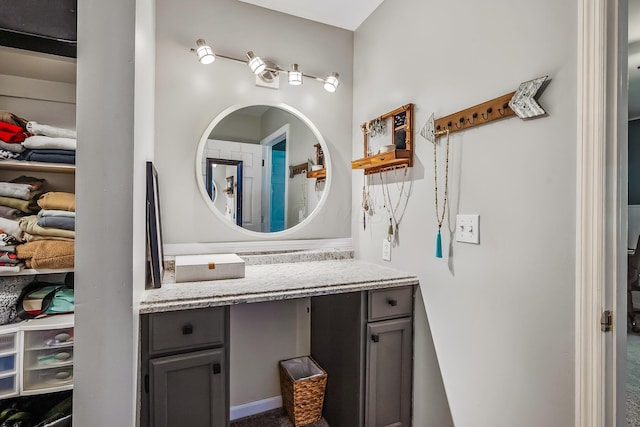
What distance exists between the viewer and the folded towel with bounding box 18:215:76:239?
1231mm

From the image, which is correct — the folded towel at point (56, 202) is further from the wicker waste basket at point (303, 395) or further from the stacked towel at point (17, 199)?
the wicker waste basket at point (303, 395)

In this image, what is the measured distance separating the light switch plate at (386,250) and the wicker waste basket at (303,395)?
77 cm

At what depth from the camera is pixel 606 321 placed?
94cm

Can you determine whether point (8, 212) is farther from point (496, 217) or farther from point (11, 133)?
point (496, 217)

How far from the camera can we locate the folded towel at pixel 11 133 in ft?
3.91

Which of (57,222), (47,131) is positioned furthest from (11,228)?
(47,131)

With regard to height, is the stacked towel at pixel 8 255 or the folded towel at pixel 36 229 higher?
the folded towel at pixel 36 229

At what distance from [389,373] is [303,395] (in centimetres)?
58

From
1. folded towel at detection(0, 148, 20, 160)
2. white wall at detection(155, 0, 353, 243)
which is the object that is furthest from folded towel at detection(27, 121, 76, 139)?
white wall at detection(155, 0, 353, 243)

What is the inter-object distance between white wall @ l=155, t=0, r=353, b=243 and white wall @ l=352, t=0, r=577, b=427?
1.74ft

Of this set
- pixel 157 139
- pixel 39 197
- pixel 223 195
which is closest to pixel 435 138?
pixel 223 195

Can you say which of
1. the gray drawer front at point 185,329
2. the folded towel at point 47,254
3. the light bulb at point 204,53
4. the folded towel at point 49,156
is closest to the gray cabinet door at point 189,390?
the gray drawer front at point 185,329

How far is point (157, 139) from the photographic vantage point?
5.69ft

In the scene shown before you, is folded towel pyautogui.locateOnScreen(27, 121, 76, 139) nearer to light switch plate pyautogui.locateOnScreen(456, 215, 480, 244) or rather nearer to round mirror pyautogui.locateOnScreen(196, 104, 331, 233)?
round mirror pyautogui.locateOnScreen(196, 104, 331, 233)
